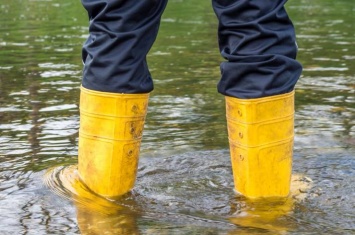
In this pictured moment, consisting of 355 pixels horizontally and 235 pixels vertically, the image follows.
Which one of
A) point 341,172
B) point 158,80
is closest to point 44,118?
point 158,80

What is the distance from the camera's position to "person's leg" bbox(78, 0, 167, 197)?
8.45 ft

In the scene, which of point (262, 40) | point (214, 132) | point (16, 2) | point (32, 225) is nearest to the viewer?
point (32, 225)

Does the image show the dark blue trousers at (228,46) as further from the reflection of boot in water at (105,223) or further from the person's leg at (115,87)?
the reflection of boot in water at (105,223)

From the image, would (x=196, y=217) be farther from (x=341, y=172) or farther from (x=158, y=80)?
(x=158, y=80)

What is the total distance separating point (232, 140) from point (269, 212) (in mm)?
267

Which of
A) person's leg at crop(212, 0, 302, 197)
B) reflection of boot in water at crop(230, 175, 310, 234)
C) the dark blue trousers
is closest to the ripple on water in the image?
reflection of boot in water at crop(230, 175, 310, 234)

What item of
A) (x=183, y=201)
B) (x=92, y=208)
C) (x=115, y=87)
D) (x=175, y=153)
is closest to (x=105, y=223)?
(x=92, y=208)

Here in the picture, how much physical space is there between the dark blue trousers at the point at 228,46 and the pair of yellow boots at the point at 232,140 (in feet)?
0.12

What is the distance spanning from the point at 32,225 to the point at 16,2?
8134 mm

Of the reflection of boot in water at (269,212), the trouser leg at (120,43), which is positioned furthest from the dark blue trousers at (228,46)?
the reflection of boot in water at (269,212)

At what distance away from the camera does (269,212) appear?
8.19ft

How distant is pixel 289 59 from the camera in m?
2.57

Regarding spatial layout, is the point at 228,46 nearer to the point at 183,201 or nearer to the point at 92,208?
the point at 183,201

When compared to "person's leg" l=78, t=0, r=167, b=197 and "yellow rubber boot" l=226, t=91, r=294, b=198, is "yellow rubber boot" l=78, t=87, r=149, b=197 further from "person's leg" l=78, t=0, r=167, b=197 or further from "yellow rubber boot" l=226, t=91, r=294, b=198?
"yellow rubber boot" l=226, t=91, r=294, b=198
